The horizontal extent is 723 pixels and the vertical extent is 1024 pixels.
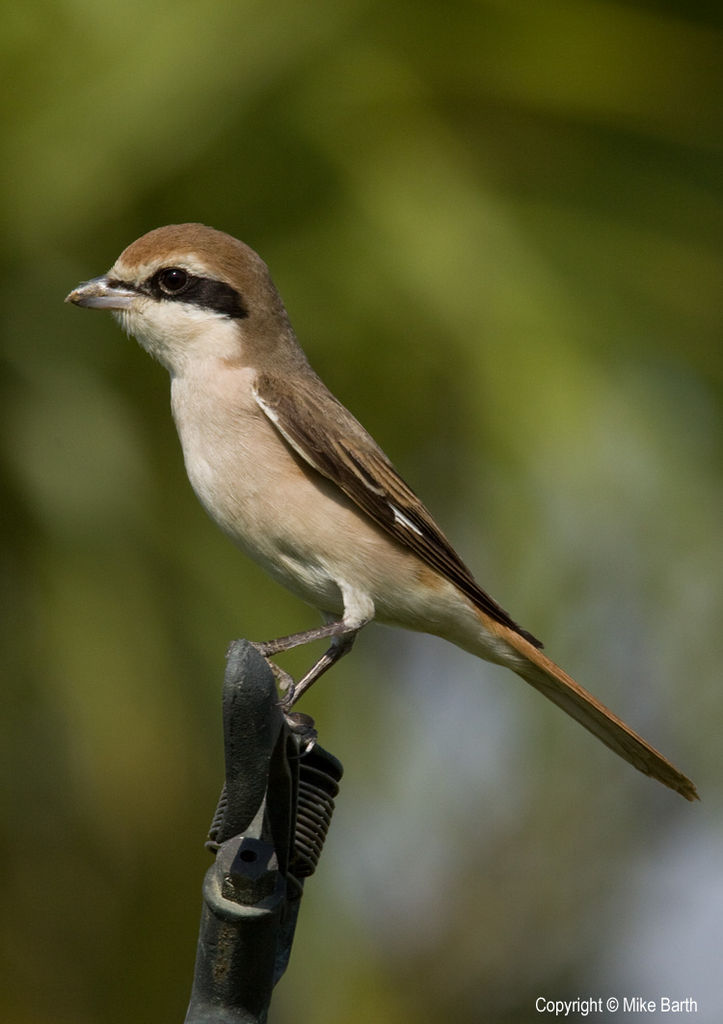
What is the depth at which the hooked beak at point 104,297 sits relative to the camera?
12.5 ft

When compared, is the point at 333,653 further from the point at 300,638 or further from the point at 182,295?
the point at 182,295

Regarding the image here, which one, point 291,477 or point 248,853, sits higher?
point 291,477

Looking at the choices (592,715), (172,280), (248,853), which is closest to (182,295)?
(172,280)

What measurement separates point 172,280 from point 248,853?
2.01 meters

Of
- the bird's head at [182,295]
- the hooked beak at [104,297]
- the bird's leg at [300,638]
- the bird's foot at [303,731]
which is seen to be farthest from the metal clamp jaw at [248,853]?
the hooked beak at [104,297]

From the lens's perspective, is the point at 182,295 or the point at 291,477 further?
the point at 182,295

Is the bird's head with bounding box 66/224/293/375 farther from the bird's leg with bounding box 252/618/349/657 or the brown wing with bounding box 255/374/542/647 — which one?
the bird's leg with bounding box 252/618/349/657

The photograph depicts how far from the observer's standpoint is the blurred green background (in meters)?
4.45

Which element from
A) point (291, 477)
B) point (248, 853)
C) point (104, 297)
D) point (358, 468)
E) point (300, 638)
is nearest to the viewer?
point (248, 853)

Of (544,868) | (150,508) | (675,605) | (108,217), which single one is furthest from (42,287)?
(544,868)

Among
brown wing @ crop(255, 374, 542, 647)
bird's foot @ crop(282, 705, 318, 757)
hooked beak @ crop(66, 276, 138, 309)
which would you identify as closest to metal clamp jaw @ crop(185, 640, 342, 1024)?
bird's foot @ crop(282, 705, 318, 757)

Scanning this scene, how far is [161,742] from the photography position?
442 centimetres

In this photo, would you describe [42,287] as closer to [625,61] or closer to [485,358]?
[485,358]

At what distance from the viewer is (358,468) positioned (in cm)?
362
